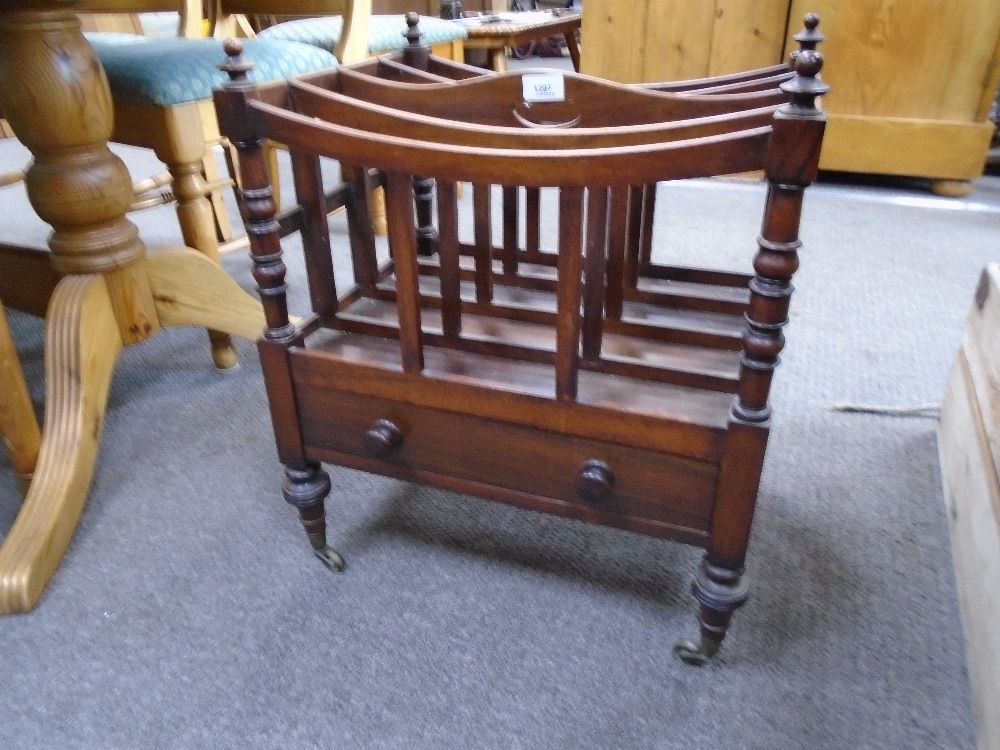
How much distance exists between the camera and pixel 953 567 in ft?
3.20

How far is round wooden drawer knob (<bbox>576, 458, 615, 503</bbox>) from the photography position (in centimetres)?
76

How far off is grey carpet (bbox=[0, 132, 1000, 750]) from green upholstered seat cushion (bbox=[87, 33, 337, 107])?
546mm

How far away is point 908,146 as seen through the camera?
2.33 metres

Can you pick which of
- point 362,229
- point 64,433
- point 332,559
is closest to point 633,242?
point 362,229

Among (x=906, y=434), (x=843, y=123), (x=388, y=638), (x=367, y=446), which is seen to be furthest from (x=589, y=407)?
(x=843, y=123)

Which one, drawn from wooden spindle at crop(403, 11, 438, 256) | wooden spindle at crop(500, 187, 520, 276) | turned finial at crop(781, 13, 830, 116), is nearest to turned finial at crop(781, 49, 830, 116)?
turned finial at crop(781, 13, 830, 116)

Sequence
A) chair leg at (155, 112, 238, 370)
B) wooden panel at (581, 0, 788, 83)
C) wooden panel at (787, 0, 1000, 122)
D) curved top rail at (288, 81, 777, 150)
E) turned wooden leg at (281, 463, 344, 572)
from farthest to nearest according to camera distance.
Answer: wooden panel at (581, 0, 788, 83) < wooden panel at (787, 0, 1000, 122) < chair leg at (155, 112, 238, 370) < turned wooden leg at (281, 463, 344, 572) < curved top rail at (288, 81, 777, 150)

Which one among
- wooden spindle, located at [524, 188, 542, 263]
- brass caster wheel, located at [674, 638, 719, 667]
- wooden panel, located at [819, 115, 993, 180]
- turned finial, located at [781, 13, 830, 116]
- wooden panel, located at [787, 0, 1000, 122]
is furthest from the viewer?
wooden panel, located at [819, 115, 993, 180]

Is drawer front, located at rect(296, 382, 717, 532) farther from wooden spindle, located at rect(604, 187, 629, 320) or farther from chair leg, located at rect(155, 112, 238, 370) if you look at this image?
chair leg, located at rect(155, 112, 238, 370)

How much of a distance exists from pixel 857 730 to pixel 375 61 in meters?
1.06

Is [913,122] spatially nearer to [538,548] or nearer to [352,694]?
[538,548]

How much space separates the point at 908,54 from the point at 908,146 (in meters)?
0.27

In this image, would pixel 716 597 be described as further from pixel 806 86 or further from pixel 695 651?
pixel 806 86

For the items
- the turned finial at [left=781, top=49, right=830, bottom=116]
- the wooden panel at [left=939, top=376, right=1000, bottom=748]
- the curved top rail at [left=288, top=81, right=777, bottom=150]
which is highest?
the turned finial at [left=781, top=49, right=830, bottom=116]
